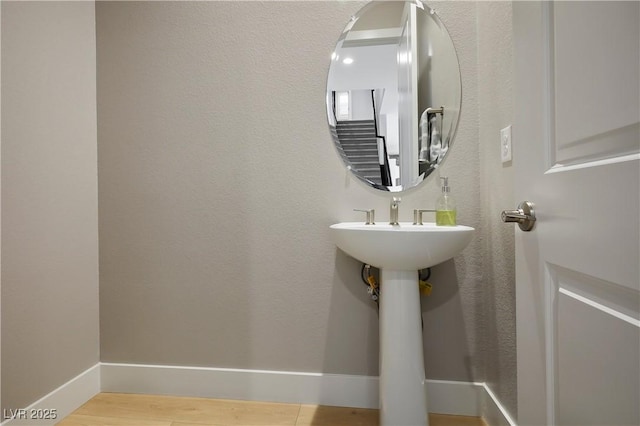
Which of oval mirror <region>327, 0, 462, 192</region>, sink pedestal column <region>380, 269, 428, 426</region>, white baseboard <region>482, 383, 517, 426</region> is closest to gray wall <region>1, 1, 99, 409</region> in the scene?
oval mirror <region>327, 0, 462, 192</region>

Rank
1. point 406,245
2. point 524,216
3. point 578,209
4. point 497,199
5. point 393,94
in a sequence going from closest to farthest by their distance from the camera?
point 578,209 < point 524,216 < point 406,245 < point 497,199 < point 393,94

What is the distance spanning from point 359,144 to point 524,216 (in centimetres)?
90

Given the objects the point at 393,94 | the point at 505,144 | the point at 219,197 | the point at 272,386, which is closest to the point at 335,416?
the point at 272,386

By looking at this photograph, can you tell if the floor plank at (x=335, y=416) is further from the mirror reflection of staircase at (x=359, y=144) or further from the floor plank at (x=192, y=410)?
the mirror reflection of staircase at (x=359, y=144)

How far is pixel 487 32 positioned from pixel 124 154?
1.63 metres

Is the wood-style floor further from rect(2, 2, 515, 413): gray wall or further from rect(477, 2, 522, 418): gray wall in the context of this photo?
rect(477, 2, 522, 418): gray wall

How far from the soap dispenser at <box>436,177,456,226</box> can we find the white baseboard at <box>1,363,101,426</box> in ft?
5.36

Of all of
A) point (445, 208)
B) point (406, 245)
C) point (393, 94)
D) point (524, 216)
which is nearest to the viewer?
point (524, 216)

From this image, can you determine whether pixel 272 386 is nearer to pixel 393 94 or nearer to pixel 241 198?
pixel 241 198

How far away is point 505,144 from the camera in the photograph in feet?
3.79

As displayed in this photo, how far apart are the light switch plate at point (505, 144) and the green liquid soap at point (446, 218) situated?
27 centimetres

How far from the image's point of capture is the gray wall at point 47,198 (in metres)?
1.21

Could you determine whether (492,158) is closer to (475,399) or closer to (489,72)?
(489,72)

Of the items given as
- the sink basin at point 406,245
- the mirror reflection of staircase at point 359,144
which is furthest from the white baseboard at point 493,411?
the mirror reflection of staircase at point 359,144
